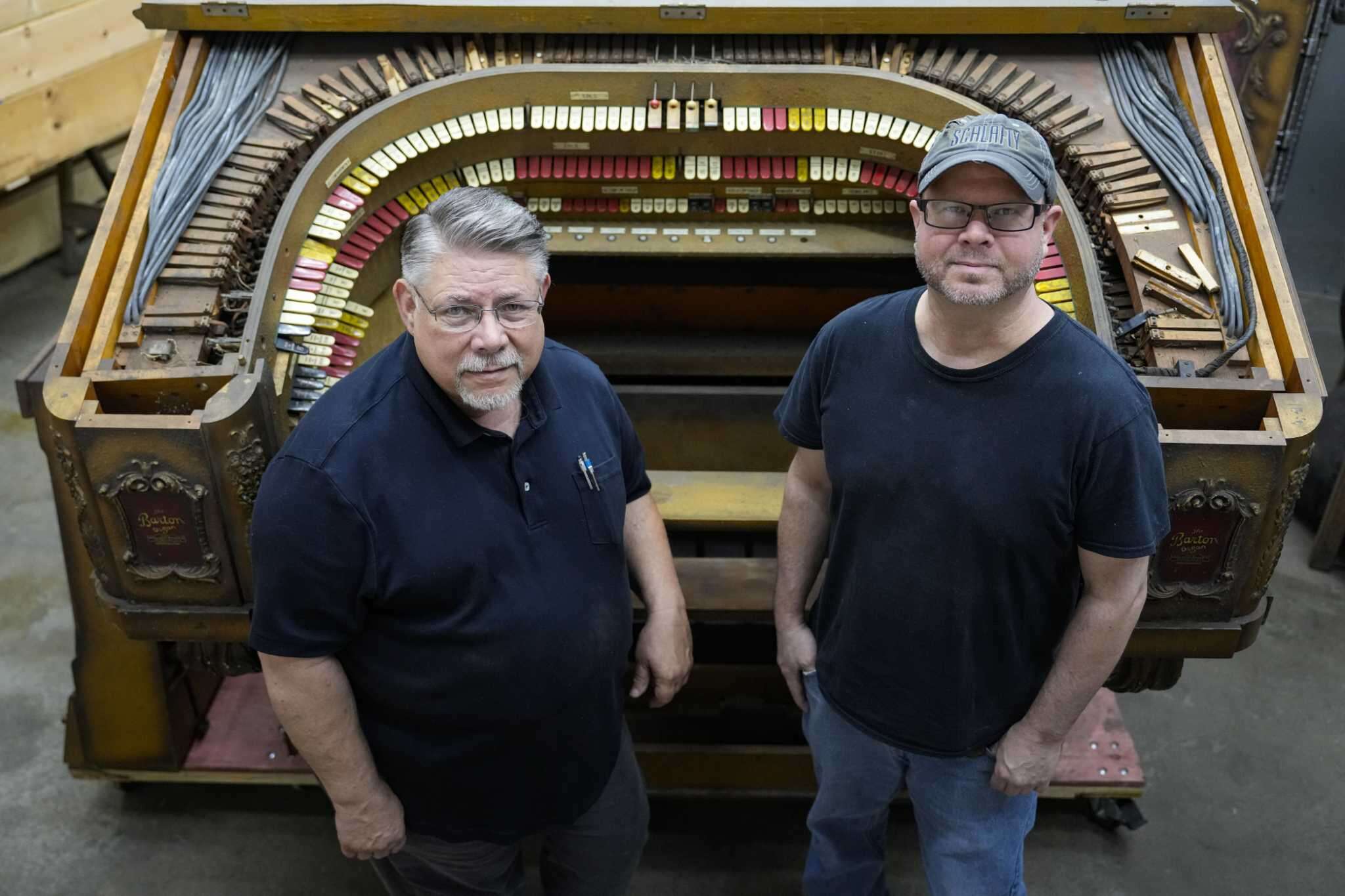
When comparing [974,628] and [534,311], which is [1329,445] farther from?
[534,311]

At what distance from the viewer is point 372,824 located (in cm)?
184

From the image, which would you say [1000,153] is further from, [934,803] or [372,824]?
[372,824]

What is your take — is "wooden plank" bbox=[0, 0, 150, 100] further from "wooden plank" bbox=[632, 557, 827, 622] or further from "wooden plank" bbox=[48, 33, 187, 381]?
"wooden plank" bbox=[632, 557, 827, 622]

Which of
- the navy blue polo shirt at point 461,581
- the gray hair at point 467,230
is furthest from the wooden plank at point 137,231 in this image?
the gray hair at point 467,230

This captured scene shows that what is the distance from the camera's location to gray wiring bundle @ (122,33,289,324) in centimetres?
238

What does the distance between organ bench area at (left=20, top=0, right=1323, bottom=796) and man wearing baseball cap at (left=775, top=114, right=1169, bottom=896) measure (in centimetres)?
46

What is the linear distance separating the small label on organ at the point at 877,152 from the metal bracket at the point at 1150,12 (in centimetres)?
60

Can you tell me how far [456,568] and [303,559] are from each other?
202mm

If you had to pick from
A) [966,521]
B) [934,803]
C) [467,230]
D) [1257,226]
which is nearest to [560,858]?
[934,803]

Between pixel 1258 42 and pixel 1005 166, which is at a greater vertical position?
pixel 1258 42

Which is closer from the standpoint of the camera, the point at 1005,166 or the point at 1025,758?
the point at 1005,166

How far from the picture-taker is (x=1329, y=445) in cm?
402

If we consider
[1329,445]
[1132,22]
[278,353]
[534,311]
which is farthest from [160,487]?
[1329,445]

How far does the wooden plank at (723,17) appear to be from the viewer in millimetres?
2682
